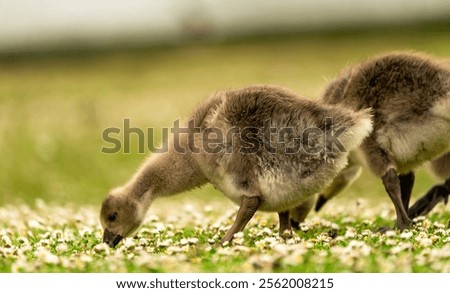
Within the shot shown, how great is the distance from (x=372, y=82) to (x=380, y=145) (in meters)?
0.61

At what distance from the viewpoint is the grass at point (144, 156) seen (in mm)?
5773

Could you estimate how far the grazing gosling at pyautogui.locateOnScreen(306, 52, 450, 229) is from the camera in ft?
22.2

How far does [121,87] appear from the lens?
21.3 metres

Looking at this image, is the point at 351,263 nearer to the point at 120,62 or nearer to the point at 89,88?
the point at 89,88

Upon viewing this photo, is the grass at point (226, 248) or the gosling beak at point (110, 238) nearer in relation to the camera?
the grass at point (226, 248)

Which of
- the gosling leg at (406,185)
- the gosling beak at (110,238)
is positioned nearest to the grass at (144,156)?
the gosling beak at (110,238)

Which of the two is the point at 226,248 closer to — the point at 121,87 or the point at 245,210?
the point at 245,210

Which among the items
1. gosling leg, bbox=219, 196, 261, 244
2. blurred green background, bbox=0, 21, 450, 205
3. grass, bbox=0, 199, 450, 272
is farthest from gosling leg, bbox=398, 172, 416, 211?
blurred green background, bbox=0, 21, 450, 205

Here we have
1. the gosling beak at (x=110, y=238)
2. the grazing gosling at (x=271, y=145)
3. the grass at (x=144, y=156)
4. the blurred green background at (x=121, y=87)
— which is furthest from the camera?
the blurred green background at (x=121, y=87)

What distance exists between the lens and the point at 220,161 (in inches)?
255

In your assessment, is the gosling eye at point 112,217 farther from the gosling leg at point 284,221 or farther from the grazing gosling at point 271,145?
the gosling leg at point 284,221

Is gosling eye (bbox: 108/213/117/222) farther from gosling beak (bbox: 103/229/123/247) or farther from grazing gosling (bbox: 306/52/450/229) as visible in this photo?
grazing gosling (bbox: 306/52/450/229)

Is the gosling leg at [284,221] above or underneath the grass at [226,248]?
above

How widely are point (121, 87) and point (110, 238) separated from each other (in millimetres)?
14908
